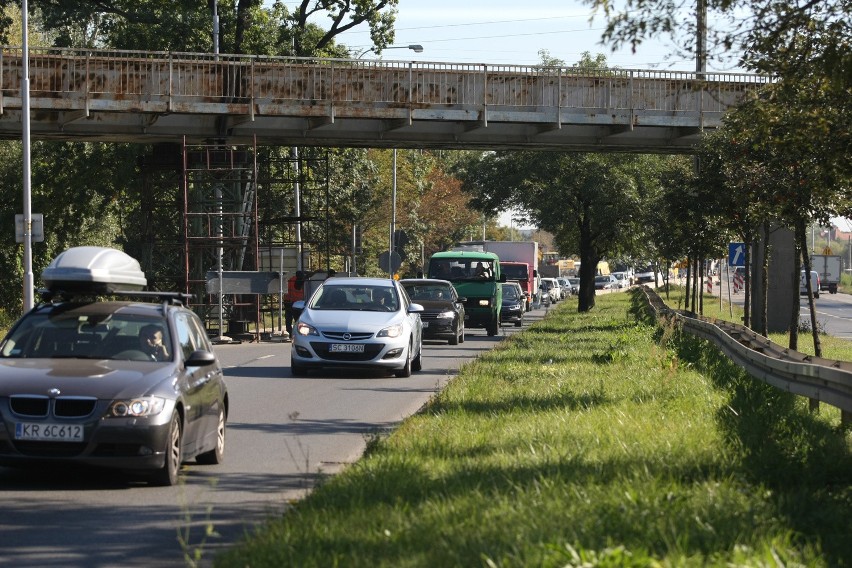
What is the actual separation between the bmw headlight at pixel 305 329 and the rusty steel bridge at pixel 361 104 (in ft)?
40.9

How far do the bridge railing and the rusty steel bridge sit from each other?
35mm

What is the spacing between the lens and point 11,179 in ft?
162

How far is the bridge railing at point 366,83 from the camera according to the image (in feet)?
112

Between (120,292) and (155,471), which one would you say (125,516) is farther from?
(120,292)

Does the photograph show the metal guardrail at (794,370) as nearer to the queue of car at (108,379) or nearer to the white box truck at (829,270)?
the queue of car at (108,379)

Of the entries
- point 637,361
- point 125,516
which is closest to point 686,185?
point 637,361

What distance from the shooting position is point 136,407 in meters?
9.62

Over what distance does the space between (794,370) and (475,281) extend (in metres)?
26.9

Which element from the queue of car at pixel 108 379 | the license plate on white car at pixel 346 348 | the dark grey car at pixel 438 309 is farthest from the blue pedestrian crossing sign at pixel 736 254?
the queue of car at pixel 108 379

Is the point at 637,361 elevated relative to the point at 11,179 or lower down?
lower down

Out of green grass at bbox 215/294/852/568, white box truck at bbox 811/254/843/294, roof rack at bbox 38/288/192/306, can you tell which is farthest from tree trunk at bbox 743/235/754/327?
white box truck at bbox 811/254/843/294

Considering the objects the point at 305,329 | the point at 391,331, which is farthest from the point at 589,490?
the point at 305,329

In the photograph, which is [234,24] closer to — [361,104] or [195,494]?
[361,104]

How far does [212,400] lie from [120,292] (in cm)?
114
